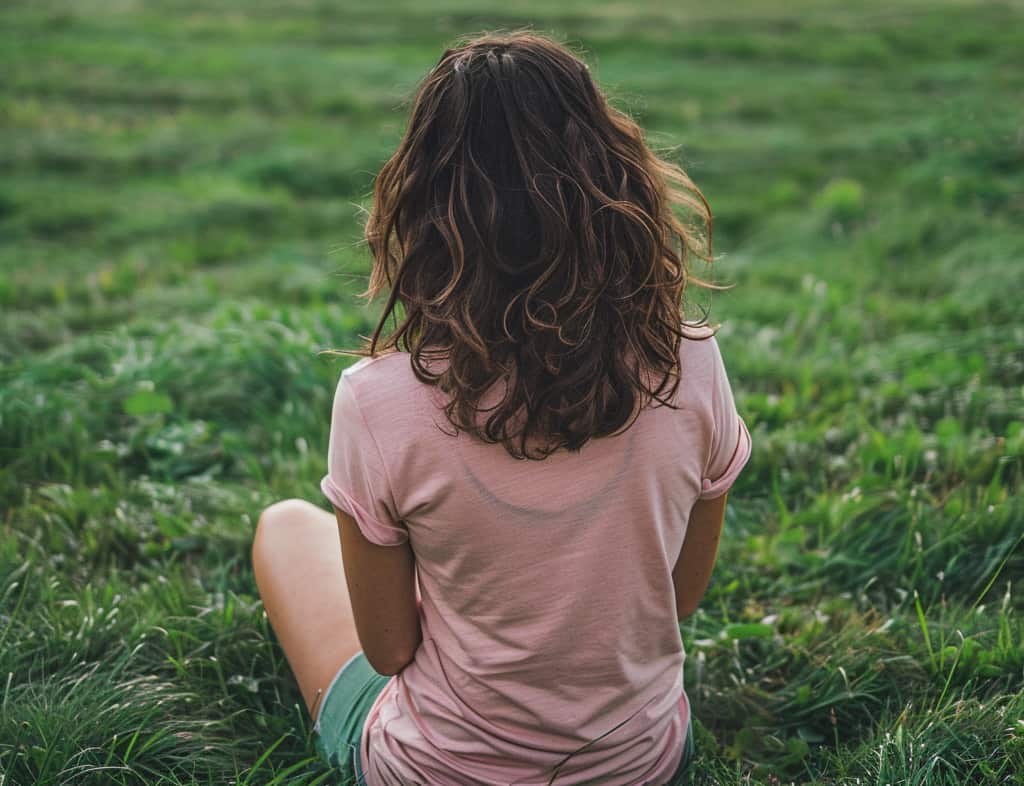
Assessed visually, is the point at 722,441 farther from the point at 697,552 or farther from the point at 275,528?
the point at 275,528

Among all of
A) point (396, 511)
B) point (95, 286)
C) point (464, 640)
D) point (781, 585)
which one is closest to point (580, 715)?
point (464, 640)

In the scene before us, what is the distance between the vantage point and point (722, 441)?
158cm

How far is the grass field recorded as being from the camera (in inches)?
81.4

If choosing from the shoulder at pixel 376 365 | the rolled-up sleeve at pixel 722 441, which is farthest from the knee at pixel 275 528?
the rolled-up sleeve at pixel 722 441

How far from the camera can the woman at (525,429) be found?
1.39m

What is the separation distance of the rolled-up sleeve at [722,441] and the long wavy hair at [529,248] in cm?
9

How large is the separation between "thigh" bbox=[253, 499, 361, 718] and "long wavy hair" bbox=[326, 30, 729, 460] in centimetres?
74

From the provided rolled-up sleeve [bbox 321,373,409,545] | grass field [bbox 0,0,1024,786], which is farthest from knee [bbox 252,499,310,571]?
rolled-up sleeve [bbox 321,373,409,545]

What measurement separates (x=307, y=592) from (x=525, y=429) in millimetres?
869

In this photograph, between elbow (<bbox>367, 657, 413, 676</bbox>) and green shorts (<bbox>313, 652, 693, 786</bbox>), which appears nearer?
elbow (<bbox>367, 657, 413, 676</bbox>)

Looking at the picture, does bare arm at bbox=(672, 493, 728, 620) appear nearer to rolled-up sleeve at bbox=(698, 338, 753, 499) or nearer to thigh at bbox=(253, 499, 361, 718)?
rolled-up sleeve at bbox=(698, 338, 753, 499)

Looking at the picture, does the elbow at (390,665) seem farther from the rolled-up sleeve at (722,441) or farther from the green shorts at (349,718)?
the rolled-up sleeve at (722,441)

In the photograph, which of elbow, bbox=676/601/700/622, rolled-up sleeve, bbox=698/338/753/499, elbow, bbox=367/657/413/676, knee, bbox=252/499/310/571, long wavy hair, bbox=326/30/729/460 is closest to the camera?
long wavy hair, bbox=326/30/729/460

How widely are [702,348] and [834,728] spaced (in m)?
1.04
